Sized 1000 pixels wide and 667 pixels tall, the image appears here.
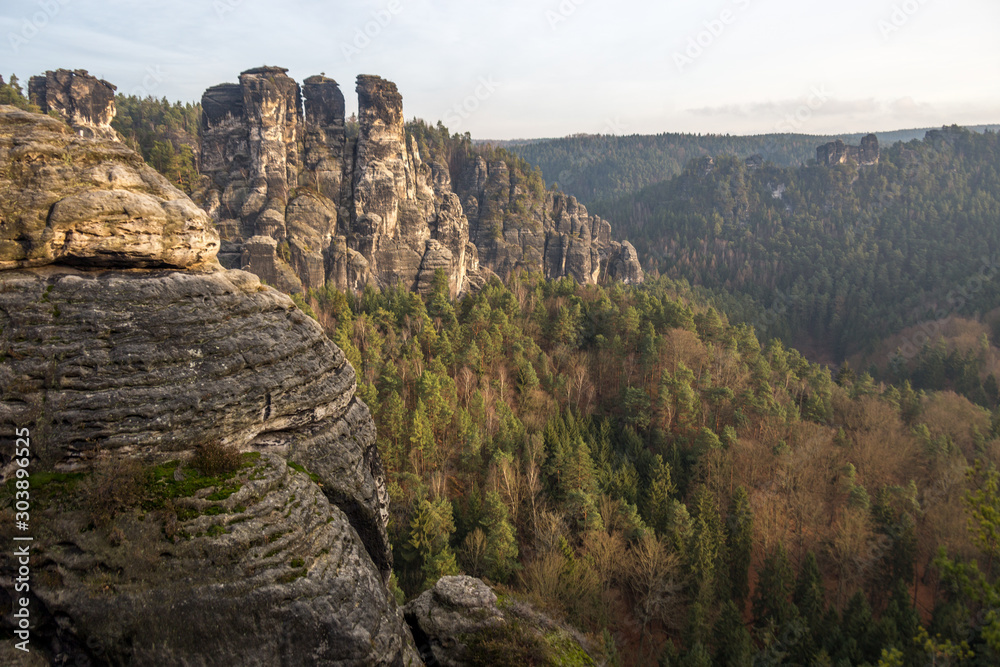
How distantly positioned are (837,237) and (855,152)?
143 feet

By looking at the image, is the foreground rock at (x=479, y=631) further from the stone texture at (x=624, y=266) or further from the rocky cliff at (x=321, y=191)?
the stone texture at (x=624, y=266)

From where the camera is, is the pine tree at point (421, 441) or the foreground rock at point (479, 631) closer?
the foreground rock at point (479, 631)

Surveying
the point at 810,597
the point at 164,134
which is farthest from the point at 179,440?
the point at 164,134

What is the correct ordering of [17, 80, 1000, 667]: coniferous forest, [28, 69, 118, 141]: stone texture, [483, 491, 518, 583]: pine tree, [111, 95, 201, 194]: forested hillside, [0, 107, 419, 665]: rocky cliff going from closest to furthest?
[0, 107, 419, 665]: rocky cliff, [17, 80, 1000, 667]: coniferous forest, [483, 491, 518, 583]: pine tree, [111, 95, 201, 194]: forested hillside, [28, 69, 118, 141]: stone texture

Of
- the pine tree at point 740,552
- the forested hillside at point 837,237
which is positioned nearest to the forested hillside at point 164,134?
the pine tree at point 740,552

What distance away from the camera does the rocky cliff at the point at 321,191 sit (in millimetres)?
61844

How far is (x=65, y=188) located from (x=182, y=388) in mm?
5082

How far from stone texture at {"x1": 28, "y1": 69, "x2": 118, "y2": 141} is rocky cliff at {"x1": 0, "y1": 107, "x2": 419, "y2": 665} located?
67.1 m

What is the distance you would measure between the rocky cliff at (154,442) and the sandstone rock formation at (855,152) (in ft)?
648

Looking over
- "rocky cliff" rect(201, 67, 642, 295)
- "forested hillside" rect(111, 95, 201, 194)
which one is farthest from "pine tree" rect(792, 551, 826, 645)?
"forested hillside" rect(111, 95, 201, 194)

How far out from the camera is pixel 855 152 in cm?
16638

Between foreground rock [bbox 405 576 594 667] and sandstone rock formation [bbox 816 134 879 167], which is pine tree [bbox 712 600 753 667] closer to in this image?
foreground rock [bbox 405 576 594 667]

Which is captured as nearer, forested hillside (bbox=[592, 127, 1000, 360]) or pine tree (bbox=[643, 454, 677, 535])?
pine tree (bbox=[643, 454, 677, 535])

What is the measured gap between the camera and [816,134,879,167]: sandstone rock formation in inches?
6471
